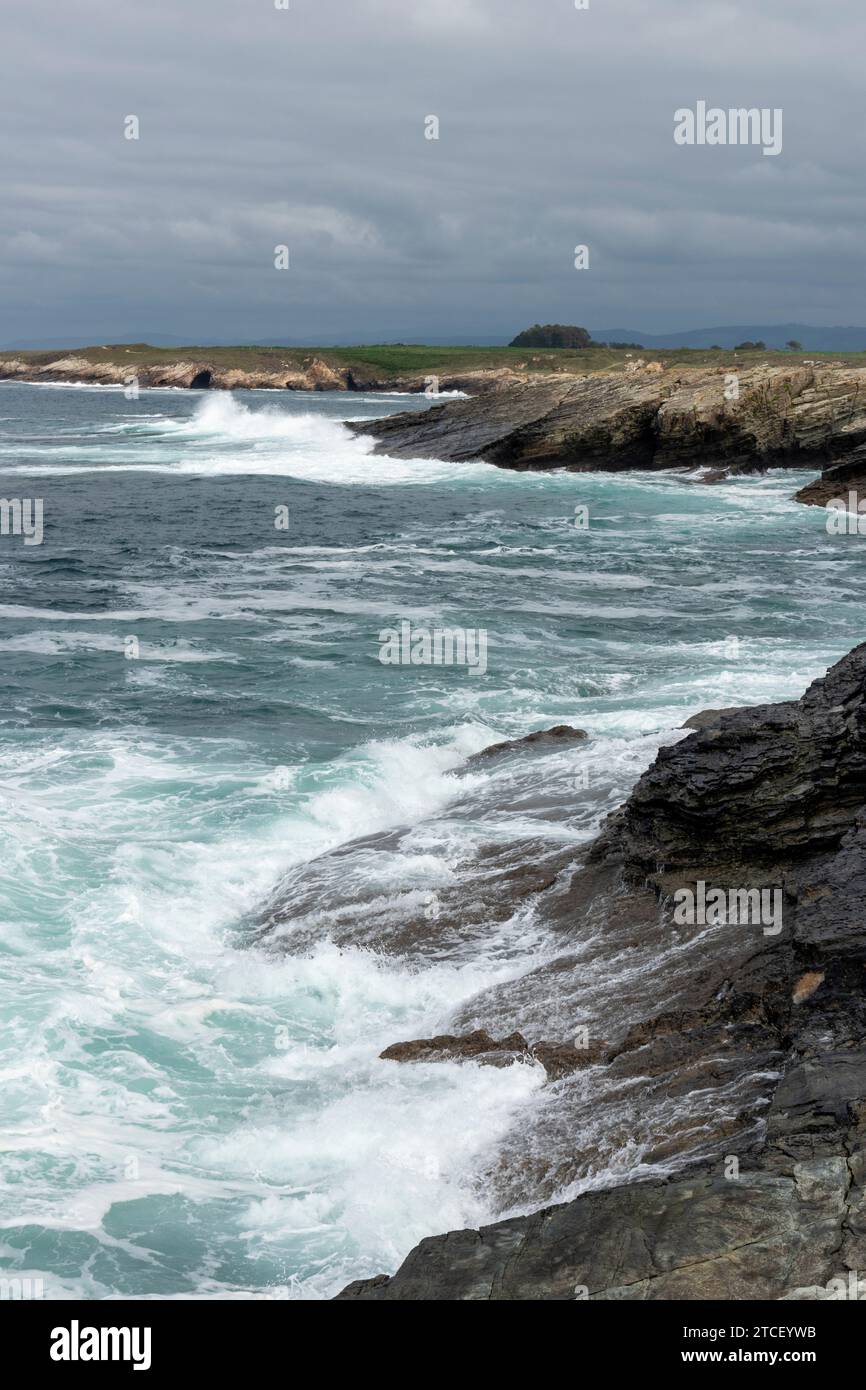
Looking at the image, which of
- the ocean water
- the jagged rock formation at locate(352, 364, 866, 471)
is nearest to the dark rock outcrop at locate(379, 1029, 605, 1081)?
the ocean water

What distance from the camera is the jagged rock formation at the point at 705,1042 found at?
21.0 ft

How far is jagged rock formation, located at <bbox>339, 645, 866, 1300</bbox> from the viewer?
6.41m

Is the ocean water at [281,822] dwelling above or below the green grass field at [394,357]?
below

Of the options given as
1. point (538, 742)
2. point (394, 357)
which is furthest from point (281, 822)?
point (394, 357)

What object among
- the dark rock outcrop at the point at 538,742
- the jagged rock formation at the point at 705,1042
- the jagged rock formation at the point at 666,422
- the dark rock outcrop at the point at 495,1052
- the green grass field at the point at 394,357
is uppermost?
the green grass field at the point at 394,357

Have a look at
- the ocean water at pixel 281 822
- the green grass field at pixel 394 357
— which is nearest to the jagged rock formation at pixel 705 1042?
the ocean water at pixel 281 822

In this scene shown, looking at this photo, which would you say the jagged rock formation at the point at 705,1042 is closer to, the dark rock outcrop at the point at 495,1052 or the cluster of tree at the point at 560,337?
the dark rock outcrop at the point at 495,1052

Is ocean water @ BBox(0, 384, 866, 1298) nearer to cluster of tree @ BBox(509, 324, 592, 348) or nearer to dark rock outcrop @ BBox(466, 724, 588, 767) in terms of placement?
dark rock outcrop @ BBox(466, 724, 588, 767)

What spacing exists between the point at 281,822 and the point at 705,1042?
7837 mm

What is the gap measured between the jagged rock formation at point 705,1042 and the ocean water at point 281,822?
0.68m

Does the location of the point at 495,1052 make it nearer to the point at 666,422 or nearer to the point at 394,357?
the point at 666,422

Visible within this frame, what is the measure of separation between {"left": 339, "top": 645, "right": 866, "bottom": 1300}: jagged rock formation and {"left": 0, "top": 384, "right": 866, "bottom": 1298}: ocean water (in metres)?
0.68

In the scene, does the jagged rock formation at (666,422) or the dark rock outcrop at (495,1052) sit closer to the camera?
the dark rock outcrop at (495,1052)

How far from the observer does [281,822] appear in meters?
16.2
